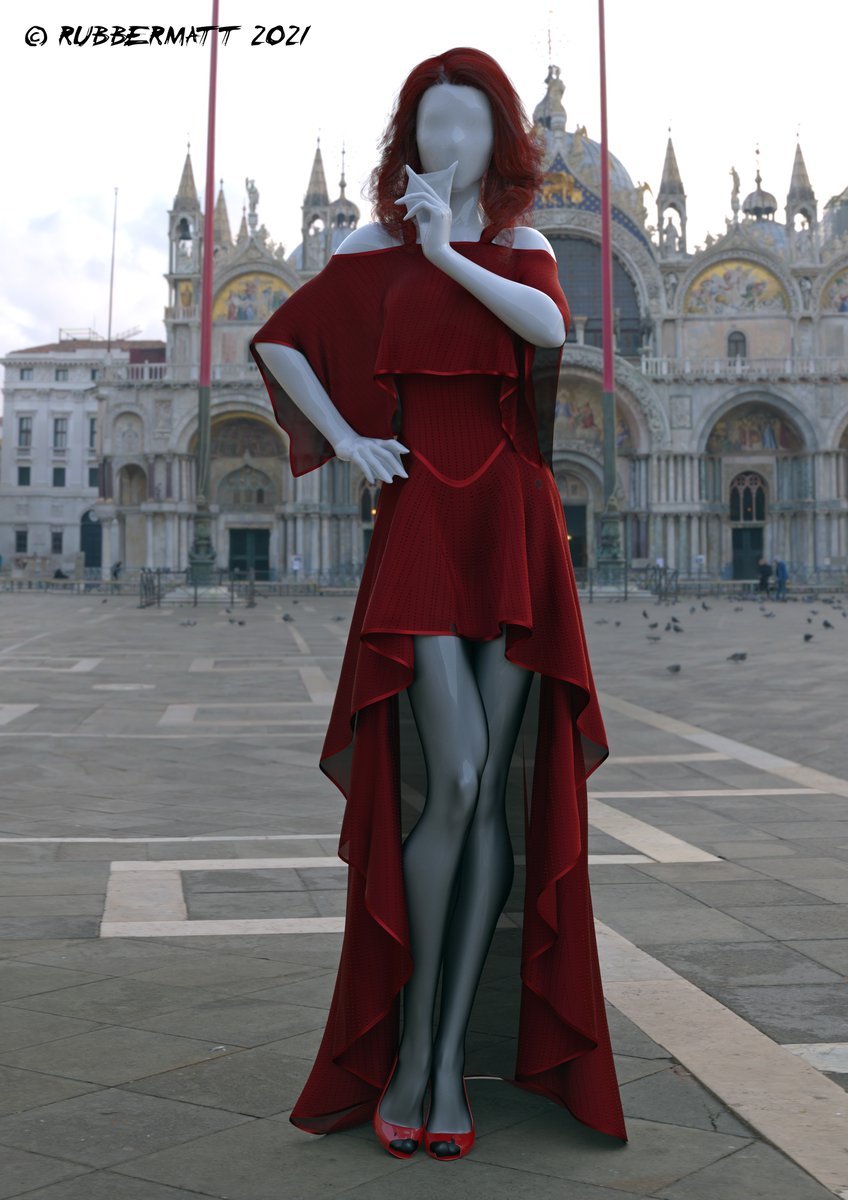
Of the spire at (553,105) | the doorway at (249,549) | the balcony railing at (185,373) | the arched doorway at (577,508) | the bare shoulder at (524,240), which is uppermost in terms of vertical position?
the spire at (553,105)

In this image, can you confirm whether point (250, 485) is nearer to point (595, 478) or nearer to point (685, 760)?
point (595, 478)

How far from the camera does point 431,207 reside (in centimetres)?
257

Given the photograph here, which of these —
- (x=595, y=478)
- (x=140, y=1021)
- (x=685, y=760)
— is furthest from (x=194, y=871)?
(x=595, y=478)

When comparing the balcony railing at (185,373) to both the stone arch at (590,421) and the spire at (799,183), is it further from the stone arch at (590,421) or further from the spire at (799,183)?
the spire at (799,183)

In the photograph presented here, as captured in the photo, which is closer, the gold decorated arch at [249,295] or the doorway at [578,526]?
the doorway at [578,526]

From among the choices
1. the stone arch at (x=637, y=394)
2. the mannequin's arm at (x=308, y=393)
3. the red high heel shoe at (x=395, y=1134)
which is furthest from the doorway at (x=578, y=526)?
the red high heel shoe at (x=395, y=1134)

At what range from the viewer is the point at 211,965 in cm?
347

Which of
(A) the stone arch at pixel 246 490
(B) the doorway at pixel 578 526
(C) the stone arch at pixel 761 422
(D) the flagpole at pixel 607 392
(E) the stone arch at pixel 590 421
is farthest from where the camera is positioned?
(A) the stone arch at pixel 246 490

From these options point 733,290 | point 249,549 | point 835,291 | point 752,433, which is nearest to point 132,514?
point 249,549

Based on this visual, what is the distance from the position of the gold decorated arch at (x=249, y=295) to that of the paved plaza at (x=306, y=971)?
132ft

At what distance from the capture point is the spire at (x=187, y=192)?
159 feet

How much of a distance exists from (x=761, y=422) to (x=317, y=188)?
18.8m

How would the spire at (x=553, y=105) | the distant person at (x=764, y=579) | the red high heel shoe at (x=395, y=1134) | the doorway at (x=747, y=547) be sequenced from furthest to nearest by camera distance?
1. the spire at (x=553, y=105)
2. the doorway at (x=747, y=547)
3. the distant person at (x=764, y=579)
4. the red high heel shoe at (x=395, y=1134)

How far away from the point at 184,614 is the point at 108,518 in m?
22.2
